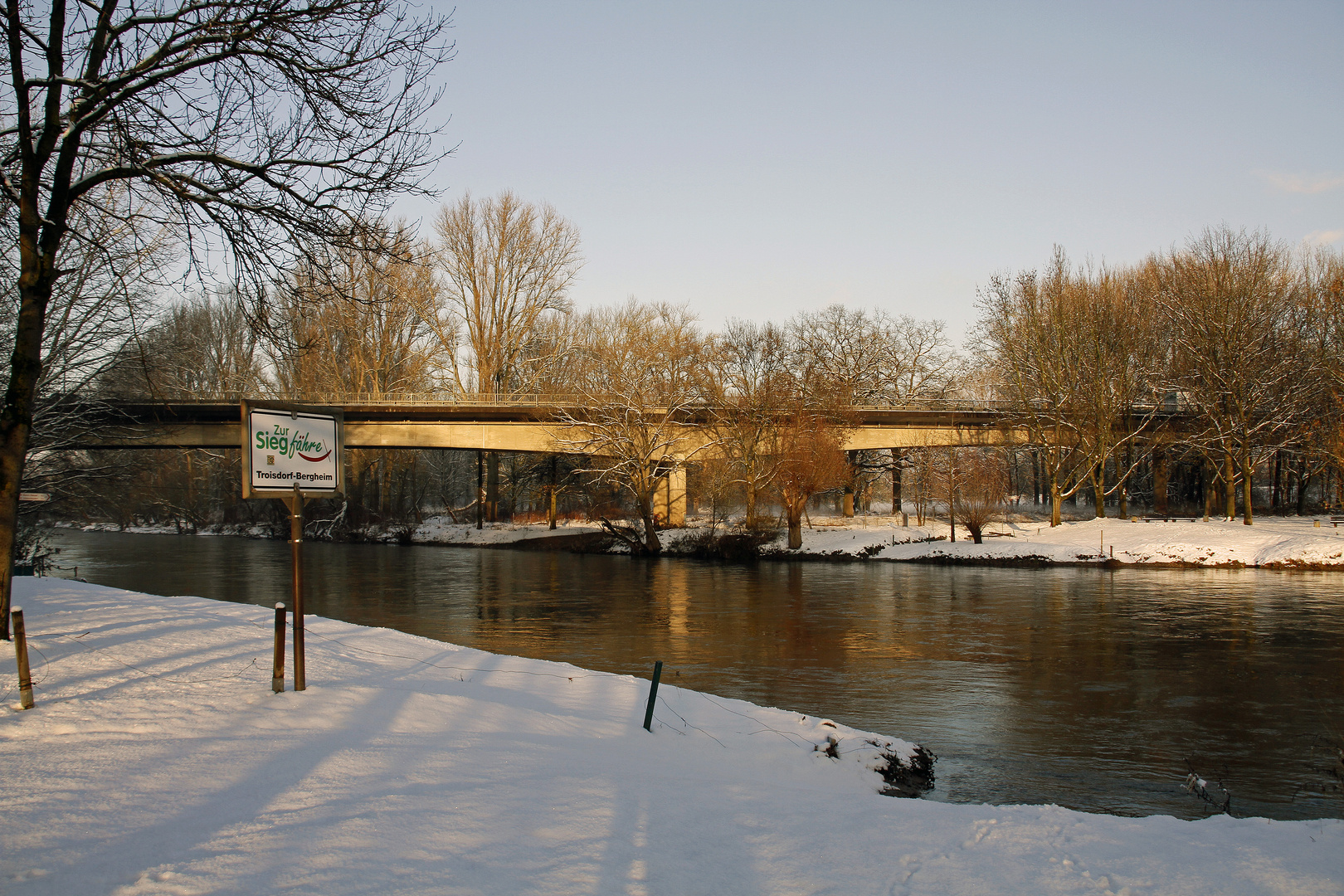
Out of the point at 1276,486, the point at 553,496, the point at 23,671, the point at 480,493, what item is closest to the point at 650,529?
the point at 553,496

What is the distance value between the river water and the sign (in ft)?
24.0

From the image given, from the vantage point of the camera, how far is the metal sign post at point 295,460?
777 cm

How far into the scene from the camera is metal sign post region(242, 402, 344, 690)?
7.77m

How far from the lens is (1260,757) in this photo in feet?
37.0

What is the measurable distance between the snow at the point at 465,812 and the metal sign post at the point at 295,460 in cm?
126

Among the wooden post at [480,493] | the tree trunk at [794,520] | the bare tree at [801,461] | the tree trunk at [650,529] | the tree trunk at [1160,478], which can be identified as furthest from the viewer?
the wooden post at [480,493]

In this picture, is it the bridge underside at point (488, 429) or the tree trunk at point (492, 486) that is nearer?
the bridge underside at point (488, 429)

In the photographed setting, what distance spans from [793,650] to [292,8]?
14737mm

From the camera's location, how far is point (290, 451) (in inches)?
320

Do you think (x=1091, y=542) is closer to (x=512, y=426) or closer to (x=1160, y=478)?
(x=1160, y=478)

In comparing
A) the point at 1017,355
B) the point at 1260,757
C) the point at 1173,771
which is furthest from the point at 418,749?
the point at 1017,355

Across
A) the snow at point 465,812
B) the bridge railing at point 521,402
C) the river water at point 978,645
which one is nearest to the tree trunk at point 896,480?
the bridge railing at point 521,402

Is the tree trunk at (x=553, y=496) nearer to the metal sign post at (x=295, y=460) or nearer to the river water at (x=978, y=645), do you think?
the river water at (x=978, y=645)

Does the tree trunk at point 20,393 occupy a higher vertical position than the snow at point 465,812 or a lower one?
higher
